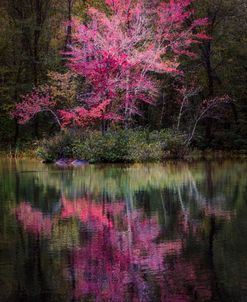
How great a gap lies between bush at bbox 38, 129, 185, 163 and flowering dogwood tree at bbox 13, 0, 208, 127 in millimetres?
1200

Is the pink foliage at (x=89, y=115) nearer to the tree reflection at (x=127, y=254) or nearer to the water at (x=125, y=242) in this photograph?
the water at (x=125, y=242)

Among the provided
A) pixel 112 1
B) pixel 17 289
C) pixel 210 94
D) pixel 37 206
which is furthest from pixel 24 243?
pixel 210 94

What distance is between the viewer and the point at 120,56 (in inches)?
1098

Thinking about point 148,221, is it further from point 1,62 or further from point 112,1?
point 1,62

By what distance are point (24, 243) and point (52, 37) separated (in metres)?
34.2

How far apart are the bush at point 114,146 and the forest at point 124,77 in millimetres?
46

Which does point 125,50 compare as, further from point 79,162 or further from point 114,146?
point 79,162

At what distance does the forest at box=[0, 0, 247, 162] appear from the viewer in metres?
28.4

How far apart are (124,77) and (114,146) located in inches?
168

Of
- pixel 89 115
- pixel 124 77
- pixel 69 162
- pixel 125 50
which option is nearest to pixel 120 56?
pixel 125 50

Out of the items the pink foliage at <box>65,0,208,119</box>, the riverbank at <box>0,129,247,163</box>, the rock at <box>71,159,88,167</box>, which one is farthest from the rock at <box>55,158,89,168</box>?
the pink foliage at <box>65,0,208,119</box>

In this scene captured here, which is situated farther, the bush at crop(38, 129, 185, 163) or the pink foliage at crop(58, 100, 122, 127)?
the pink foliage at crop(58, 100, 122, 127)

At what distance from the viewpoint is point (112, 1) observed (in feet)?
99.8

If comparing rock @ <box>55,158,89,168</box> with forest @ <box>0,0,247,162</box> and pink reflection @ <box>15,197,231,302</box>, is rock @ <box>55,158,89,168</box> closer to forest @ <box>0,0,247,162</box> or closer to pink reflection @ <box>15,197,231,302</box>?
forest @ <box>0,0,247,162</box>
